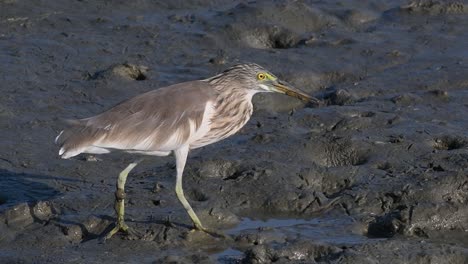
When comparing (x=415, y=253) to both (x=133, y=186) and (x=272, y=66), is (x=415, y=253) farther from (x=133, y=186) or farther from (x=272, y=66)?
(x=272, y=66)

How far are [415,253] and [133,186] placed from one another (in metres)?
2.31

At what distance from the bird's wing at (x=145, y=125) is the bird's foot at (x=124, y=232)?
526mm

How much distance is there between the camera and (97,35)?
11.8m

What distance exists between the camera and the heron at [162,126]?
311 inches

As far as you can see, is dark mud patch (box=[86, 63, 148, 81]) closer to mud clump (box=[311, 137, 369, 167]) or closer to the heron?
mud clump (box=[311, 137, 369, 167])

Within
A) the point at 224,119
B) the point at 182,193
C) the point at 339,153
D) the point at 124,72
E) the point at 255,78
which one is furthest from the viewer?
the point at 124,72

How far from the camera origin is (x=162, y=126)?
7965mm

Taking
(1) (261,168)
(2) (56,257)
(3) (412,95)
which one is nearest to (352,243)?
(1) (261,168)

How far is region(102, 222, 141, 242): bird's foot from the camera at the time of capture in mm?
7875

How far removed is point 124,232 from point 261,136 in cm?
209

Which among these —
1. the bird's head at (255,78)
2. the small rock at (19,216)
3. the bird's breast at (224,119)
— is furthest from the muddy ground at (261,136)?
the bird's head at (255,78)

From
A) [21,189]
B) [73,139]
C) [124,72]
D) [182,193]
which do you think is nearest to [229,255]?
[182,193]

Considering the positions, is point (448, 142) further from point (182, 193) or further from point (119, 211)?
point (119, 211)

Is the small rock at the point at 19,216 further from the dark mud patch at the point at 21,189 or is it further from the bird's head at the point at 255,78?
the bird's head at the point at 255,78
